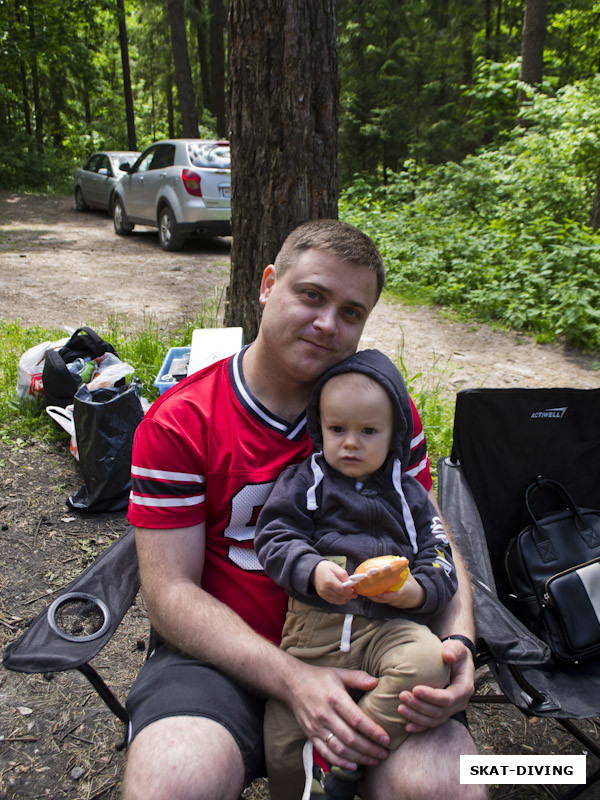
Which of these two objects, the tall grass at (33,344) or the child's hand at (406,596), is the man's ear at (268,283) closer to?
the child's hand at (406,596)

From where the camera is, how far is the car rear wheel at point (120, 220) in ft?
40.0

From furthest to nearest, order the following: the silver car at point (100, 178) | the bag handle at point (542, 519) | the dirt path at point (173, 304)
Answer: the silver car at point (100, 178)
the dirt path at point (173, 304)
the bag handle at point (542, 519)

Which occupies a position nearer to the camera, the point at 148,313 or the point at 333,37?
the point at 333,37

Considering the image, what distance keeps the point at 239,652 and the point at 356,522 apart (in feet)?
1.46

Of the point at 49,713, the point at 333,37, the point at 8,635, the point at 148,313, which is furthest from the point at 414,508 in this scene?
the point at 148,313

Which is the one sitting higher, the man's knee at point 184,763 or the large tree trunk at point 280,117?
the large tree trunk at point 280,117

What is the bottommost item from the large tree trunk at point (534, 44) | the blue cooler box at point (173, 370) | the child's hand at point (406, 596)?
the blue cooler box at point (173, 370)

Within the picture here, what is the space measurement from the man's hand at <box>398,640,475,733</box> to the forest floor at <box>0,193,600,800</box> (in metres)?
0.93

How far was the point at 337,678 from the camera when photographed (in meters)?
1.50

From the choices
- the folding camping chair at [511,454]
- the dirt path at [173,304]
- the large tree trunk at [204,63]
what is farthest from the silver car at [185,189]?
the large tree trunk at [204,63]

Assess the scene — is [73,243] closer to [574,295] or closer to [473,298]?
[473,298]

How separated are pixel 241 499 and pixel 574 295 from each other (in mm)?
5417

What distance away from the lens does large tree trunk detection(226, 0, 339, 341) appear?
10.5 ft

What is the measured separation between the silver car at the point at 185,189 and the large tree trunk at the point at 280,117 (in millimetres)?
5851
